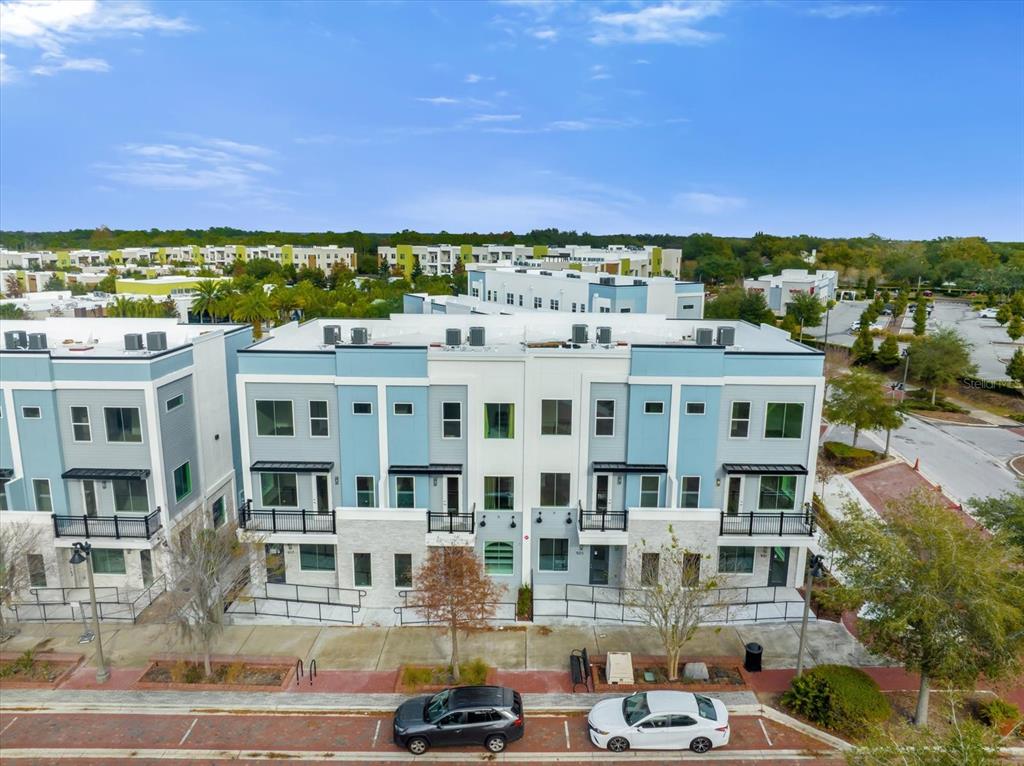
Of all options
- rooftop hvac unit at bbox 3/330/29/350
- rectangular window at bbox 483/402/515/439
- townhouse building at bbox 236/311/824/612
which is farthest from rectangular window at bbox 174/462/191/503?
rectangular window at bbox 483/402/515/439

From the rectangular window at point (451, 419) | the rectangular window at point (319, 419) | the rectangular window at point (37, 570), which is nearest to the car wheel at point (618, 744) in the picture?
the rectangular window at point (451, 419)

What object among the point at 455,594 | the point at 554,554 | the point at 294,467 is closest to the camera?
the point at 455,594

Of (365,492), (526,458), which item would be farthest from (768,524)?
(365,492)

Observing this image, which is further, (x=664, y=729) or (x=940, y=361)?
(x=940, y=361)

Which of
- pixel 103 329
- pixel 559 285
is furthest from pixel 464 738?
pixel 559 285

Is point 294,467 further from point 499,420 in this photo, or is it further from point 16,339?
point 16,339

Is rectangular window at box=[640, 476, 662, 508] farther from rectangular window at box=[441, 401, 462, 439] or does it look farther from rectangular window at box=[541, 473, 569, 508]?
rectangular window at box=[441, 401, 462, 439]

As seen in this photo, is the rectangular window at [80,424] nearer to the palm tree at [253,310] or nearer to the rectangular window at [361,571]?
the rectangular window at [361,571]
